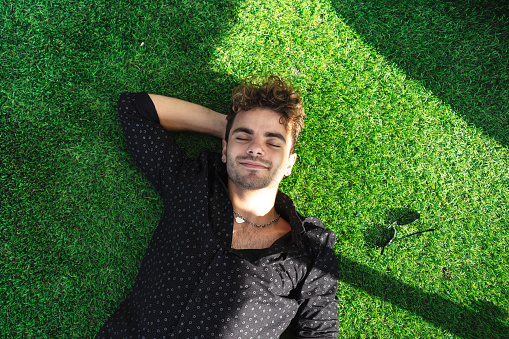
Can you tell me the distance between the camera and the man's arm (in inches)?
132

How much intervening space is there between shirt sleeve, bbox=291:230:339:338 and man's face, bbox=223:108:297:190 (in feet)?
3.03

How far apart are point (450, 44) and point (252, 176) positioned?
2.91 metres

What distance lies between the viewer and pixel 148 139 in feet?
10.5

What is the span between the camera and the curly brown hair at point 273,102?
10.6 feet

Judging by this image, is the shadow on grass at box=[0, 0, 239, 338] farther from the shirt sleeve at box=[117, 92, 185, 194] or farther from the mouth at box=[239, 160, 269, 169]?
the mouth at box=[239, 160, 269, 169]

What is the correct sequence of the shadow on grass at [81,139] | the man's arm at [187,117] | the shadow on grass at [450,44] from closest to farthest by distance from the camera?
the man's arm at [187,117] → the shadow on grass at [81,139] → the shadow on grass at [450,44]

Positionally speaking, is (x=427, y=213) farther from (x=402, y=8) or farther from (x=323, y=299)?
(x=402, y=8)

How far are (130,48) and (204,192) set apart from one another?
6.47 ft

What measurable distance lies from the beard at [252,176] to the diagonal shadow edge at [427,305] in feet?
4.88

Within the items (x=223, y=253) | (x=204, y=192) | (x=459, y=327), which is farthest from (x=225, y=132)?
(x=459, y=327)

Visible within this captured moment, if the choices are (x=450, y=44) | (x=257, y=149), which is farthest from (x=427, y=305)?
(x=450, y=44)

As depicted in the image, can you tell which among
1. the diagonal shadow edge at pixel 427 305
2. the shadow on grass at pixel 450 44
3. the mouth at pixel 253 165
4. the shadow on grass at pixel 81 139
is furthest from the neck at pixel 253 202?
the shadow on grass at pixel 450 44

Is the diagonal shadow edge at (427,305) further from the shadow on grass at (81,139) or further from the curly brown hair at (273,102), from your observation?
the shadow on grass at (81,139)

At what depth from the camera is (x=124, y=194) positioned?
12.1ft
